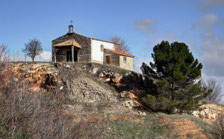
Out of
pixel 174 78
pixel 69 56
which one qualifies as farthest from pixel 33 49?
pixel 174 78

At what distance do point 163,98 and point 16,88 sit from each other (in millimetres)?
14661

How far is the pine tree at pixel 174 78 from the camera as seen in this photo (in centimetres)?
1989

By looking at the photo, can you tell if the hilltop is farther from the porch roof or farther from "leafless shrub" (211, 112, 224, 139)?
the porch roof

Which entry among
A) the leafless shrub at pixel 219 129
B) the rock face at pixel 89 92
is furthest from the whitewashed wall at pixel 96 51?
the leafless shrub at pixel 219 129

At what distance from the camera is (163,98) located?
767 inches

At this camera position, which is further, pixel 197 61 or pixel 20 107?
pixel 197 61

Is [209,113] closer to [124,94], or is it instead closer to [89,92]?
[124,94]

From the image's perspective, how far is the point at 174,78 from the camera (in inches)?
805

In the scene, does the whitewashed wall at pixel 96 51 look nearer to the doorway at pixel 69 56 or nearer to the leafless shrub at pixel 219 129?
the doorway at pixel 69 56

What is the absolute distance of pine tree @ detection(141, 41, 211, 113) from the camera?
1989 centimetres

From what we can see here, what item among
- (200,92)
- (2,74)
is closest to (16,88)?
(2,74)

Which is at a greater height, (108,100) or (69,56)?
(69,56)

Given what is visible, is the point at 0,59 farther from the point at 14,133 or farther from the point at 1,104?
the point at 14,133

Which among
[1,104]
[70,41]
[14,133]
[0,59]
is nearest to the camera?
[14,133]
